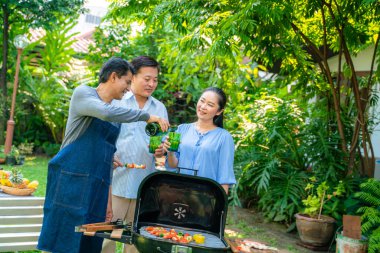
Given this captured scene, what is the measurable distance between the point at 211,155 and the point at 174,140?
0.89 feet

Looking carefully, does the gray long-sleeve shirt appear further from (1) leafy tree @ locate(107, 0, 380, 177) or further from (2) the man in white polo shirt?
(1) leafy tree @ locate(107, 0, 380, 177)

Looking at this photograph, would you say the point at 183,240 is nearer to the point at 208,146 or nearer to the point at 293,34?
the point at 208,146

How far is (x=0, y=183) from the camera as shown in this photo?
4.48 metres

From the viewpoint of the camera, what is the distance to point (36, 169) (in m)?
11.4

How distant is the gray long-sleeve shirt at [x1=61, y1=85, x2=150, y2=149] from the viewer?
114 inches

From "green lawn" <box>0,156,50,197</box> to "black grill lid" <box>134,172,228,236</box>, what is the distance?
573cm

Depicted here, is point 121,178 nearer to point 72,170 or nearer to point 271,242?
point 72,170

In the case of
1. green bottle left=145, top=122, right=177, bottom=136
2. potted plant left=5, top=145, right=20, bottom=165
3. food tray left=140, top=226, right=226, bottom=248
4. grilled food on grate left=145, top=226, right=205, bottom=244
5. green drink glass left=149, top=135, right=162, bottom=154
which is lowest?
potted plant left=5, top=145, right=20, bottom=165

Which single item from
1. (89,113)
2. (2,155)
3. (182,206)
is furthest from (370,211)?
(2,155)

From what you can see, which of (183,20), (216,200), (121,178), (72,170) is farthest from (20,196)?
(183,20)

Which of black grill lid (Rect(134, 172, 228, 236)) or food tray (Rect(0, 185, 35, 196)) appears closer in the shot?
black grill lid (Rect(134, 172, 228, 236))

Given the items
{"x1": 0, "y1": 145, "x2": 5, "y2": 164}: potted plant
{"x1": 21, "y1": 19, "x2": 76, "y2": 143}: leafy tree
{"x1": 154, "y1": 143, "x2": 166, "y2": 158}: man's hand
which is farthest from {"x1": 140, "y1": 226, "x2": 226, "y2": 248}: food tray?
{"x1": 21, "y1": 19, "x2": 76, "y2": 143}: leafy tree

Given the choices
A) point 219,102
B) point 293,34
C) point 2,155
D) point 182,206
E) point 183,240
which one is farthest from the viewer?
point 2,155

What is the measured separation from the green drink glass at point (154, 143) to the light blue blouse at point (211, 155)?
21 centimetres
